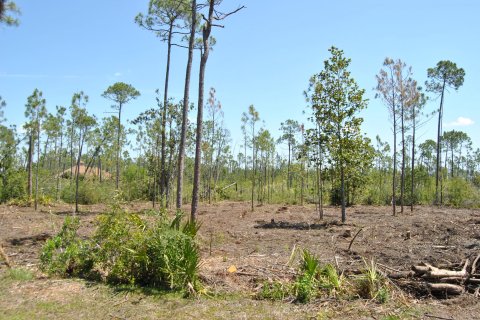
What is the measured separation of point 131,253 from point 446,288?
5.04 metres

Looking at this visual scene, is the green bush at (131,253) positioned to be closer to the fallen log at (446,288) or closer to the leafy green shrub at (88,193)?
the fallen log at (446,288)

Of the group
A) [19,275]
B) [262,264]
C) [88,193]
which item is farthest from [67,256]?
[88,193]

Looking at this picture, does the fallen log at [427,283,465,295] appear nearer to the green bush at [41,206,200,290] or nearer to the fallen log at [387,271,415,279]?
the fallen log at [387,271,415,279]

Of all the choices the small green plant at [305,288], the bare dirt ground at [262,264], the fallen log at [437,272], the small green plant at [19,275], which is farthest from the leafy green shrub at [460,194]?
the small green plant at [19,275]

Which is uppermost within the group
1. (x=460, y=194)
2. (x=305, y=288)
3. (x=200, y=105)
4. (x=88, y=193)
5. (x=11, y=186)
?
(x=200, y=105)

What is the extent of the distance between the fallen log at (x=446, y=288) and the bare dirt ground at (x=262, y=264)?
0.46 ft

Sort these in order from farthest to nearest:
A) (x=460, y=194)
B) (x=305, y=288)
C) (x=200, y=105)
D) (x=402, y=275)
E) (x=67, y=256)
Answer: (x=460, y=194) < (x=200, y=105) < (x=67, y=256) < (x=402, y=275) < (x=305, y=288)

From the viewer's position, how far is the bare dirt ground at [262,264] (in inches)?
212

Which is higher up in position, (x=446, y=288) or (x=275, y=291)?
(x=446, y=288)

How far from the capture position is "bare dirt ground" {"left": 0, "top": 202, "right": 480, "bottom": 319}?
5.39 meters

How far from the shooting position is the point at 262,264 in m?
7.46

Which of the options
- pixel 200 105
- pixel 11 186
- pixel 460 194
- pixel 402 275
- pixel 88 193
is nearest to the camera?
pixel 402 275

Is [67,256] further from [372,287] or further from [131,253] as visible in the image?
[372,287]

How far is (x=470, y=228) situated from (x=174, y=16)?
14.8 metres
